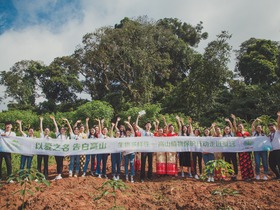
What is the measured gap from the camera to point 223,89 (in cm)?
2686

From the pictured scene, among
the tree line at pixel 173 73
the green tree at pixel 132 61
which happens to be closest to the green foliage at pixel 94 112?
the tree line at pixel 173 73

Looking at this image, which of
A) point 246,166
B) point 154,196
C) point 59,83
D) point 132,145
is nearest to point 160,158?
point 132,145

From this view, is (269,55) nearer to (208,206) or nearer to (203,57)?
(203,57)

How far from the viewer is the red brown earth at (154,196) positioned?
6.11m

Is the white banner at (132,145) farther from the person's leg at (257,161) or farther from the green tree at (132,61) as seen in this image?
the green tree at (132,61)

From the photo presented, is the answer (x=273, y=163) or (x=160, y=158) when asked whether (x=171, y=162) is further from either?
(x=273, y=163)

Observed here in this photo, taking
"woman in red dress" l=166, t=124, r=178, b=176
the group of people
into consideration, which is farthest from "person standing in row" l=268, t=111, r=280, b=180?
"woman in red dress" l=166, t=124, r=178, b=176

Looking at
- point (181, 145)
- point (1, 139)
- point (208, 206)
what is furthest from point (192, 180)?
point (1, 139)

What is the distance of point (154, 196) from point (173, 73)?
983 inches

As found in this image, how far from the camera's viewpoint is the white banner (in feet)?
26.8

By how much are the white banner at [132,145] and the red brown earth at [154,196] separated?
0.94 meters

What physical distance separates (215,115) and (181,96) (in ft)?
10.9

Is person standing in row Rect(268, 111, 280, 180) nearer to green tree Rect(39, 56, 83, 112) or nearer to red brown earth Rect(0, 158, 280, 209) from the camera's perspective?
red brown earth Rect(0, 158, 280, 209)

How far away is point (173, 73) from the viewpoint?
31.2 meters
